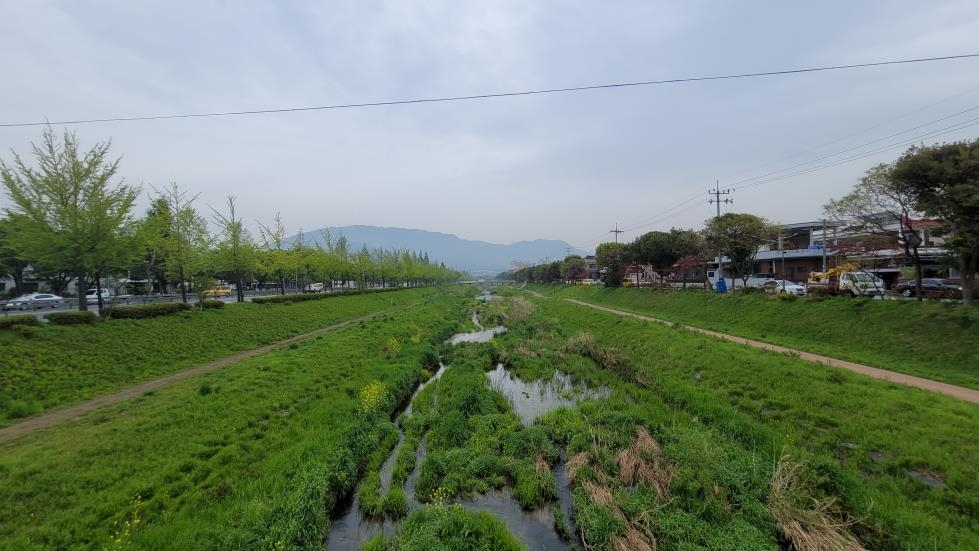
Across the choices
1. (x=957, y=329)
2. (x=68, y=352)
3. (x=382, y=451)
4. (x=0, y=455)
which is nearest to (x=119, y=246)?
(x=68, y=352)

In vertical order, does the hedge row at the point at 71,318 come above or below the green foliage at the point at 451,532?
above

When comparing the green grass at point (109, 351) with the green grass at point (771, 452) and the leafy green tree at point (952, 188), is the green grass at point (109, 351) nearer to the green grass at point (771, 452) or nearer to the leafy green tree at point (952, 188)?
the green grass at point (771, 452)

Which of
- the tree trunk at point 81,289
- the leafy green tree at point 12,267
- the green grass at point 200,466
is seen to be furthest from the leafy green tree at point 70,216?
the leafy green tree at point 12,267

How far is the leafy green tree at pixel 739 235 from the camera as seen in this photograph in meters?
32.2

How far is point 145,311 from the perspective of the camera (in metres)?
20.6

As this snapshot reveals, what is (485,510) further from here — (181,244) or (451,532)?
(181,244)

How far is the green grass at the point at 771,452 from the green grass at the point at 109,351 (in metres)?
16.1

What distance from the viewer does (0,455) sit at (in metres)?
8.10

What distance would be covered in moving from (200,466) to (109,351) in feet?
41.1

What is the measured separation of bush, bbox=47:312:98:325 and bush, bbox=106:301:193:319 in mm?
1364

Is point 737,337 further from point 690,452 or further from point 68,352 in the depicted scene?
point 68,352

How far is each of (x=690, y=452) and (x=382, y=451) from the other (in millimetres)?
7728

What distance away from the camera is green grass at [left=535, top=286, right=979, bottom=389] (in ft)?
44.4

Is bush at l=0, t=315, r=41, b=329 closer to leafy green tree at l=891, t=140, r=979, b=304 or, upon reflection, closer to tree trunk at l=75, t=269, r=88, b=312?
tree trunk at l=75, t=269, r=88, b=312
